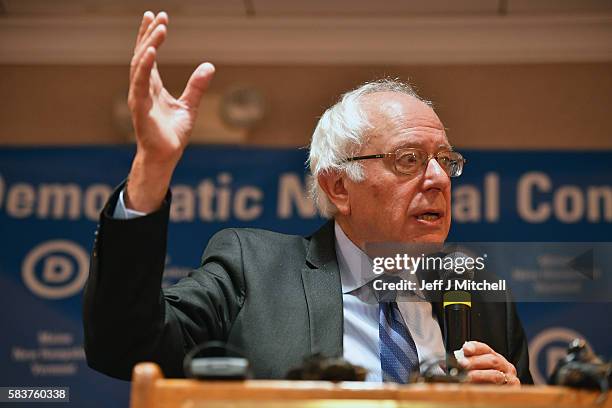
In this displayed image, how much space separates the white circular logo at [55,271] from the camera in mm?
4027

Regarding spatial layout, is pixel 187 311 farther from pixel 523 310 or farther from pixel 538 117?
pixel 538 117

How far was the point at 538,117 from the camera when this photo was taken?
4379 mm

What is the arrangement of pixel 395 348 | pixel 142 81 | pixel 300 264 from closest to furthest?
pixel 142 81
pixel 395 348
pixel 300 264

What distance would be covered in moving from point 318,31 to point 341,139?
2080mm

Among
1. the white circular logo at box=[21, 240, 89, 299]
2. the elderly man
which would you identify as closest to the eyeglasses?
the elderly man

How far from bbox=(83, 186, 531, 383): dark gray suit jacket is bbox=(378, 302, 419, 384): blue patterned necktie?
0.11 meters

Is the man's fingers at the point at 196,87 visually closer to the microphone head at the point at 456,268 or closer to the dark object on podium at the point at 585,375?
the microphone head at the point at 456,268

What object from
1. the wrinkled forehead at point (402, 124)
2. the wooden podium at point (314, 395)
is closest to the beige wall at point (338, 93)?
the wrinkled forehead at point (402, 124)

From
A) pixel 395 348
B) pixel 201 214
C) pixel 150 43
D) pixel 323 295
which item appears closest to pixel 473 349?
pixel 395 348

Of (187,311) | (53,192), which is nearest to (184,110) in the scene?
(187,311)

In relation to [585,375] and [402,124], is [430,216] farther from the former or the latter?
→ [585,375]

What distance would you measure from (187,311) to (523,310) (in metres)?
2.34

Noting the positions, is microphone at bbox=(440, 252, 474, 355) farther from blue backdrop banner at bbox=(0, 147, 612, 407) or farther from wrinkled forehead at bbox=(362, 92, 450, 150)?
blue backdrop banner at bbox=(0, 147, 612, 407)

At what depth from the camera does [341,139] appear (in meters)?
2.47
